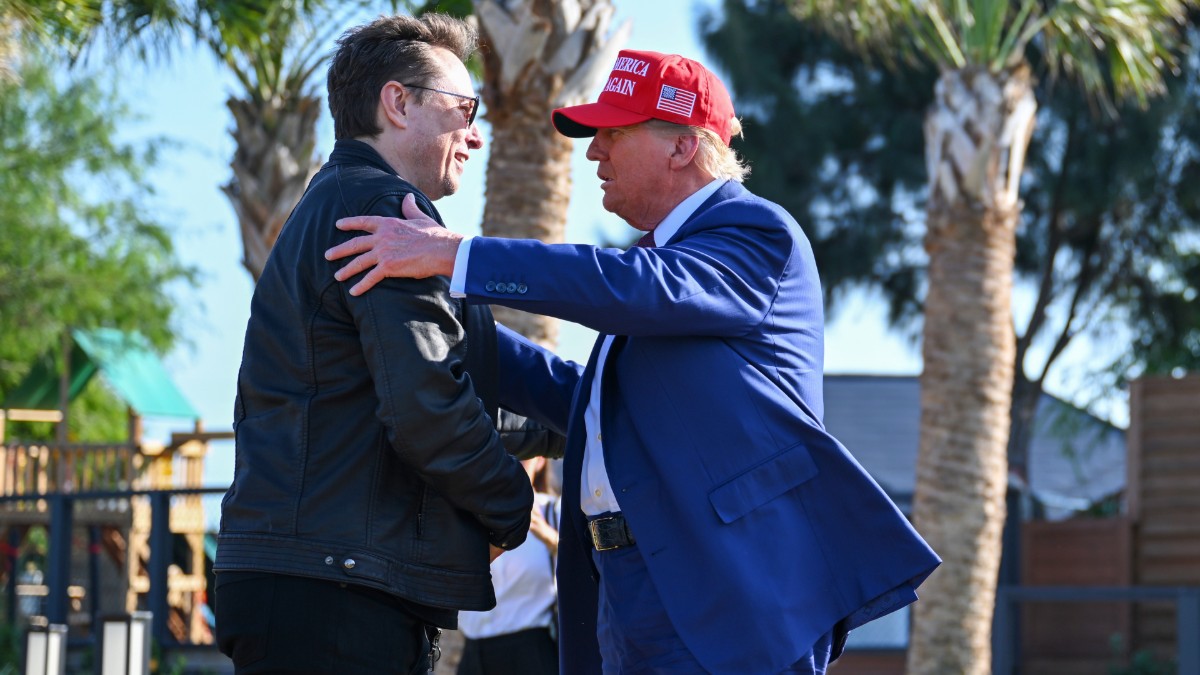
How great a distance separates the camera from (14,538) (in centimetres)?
1531

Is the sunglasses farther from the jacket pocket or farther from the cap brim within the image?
the jacket pocket

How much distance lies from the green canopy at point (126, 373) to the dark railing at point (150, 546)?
716cm

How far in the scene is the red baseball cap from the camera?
3.28m

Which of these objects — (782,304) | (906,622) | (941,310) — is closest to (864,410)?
(906,622)

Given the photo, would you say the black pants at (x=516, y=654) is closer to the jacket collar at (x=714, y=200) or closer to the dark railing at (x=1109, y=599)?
the jacket collar at (x=714, y=200)

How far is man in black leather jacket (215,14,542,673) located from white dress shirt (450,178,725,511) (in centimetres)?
17

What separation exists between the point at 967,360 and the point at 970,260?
0.66 meters

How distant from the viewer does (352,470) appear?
2.88 meters

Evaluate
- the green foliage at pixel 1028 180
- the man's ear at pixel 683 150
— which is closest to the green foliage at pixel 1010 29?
the man's ear at pixel 683 150

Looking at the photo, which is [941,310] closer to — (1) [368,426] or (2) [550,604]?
(2) [550,604]

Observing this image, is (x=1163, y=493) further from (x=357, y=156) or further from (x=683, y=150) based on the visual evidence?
(x=357, y=156)

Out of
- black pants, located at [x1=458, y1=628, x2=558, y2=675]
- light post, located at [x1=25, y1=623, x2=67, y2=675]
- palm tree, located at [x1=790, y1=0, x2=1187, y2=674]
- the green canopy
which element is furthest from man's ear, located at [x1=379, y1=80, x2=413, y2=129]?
the green canopy

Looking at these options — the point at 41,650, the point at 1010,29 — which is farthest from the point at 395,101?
the point at 1010,29

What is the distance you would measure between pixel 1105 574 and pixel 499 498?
37.0 feet
